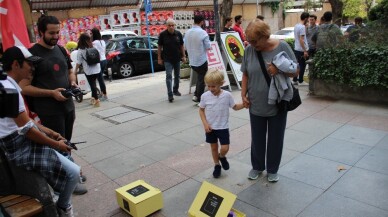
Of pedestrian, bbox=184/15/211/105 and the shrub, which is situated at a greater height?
pedestrian, bbox=184/15/211/105

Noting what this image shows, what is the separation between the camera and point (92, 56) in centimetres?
739

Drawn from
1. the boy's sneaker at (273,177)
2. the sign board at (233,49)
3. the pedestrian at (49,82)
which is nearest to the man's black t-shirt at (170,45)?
the sign board at (233,49)

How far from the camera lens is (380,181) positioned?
359 centimetres

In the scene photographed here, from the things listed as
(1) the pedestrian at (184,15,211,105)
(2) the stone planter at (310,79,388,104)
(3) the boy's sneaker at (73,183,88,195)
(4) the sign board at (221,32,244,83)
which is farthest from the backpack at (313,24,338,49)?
(3) the boy's sneaker at (73,183,88,195)

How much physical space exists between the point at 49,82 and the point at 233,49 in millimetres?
5747

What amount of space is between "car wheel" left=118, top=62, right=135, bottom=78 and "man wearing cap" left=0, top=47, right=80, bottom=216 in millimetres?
9569

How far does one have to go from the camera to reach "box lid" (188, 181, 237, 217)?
2.78m

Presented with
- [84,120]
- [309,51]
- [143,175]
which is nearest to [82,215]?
[143,175]

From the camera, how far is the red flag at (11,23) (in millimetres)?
3533

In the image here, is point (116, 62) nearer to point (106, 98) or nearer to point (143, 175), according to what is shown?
point (106, 98)

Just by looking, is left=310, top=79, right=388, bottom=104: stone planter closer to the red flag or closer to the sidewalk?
the sidewalk

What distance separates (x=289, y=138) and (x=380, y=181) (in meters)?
1.57

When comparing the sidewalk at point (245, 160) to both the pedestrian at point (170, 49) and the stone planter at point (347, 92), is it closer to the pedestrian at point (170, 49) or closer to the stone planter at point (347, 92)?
the stone planter at point (347, 92)

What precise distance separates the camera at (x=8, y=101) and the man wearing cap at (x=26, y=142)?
0.06m
